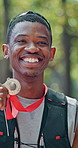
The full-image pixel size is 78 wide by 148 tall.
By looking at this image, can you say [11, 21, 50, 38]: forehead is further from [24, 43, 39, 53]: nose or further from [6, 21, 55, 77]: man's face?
[24, 43, 39, 53]: nose

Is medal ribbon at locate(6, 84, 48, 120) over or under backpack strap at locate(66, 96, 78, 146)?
over

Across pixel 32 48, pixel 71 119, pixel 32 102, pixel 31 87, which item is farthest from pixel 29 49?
pixel 71 119

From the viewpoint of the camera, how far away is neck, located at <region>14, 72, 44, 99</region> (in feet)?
13.9

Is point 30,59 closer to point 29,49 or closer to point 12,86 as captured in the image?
point 29,49

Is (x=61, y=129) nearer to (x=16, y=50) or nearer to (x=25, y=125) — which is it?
(x=25, y=125)

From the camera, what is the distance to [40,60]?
4.18 meters

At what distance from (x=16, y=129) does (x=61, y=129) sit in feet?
1.69

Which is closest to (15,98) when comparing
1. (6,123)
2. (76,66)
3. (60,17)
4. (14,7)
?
(6,123)

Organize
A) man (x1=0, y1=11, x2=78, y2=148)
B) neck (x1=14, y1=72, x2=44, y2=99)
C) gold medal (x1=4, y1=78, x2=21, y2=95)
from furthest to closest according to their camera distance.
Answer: neck (x1=14, y1=72, x2=44, y2=99), man (x1=0, y1=11, x2=78, y2=148), gold medal (x1=4, y1=78, x2=21, y2=95)

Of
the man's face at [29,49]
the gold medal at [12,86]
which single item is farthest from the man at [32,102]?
the gold medal at [12,86]

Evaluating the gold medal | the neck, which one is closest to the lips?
the neck

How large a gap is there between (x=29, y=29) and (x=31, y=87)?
68 centimetres

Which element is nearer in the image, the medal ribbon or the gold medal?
the gold medal

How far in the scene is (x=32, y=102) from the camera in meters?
4.26
